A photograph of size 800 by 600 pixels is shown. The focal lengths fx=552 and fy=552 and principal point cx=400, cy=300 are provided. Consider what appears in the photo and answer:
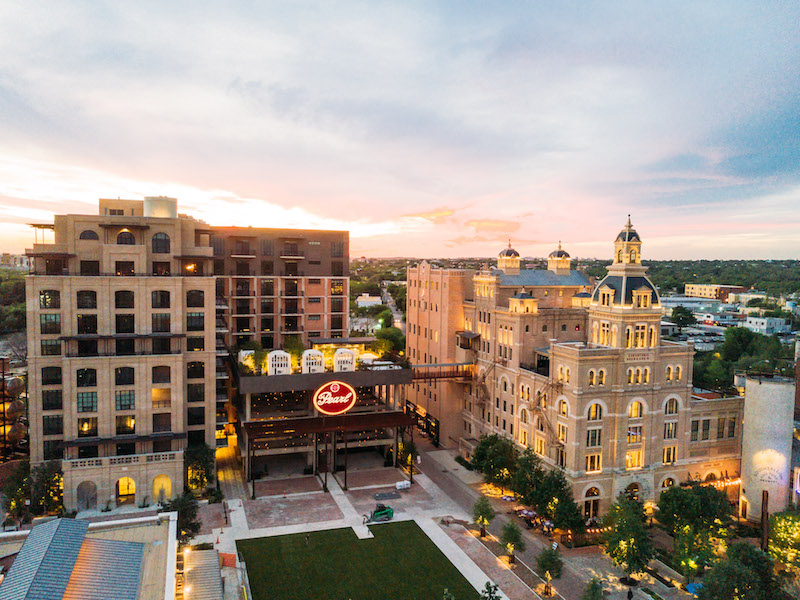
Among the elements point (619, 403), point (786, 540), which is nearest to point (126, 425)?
point (619, 403)

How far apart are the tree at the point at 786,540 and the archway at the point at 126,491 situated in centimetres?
6560

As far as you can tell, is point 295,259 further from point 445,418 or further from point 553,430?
point 553,430

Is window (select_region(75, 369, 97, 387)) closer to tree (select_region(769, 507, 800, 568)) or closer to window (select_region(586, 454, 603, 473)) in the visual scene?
window (select_region(586, 454, 603, 473))

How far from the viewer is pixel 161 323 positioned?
6819 centimetres

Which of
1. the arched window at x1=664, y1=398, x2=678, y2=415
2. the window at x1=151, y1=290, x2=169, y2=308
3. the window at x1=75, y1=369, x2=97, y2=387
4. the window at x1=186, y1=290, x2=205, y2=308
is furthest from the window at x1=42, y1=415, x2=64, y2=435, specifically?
the arched window at x1=664, y1=398, x2=678, y2=415

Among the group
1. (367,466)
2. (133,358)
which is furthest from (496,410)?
(133,358)

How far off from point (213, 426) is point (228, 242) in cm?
3330

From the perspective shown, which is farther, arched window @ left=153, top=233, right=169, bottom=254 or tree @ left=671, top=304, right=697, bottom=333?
tree @ left=671, top=304, right=697, bottom=333

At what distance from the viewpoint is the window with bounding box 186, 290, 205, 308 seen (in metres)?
70.0

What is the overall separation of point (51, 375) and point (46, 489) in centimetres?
1298

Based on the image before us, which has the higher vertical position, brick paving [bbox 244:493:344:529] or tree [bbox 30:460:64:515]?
tree [bbox 30:460:64:515]

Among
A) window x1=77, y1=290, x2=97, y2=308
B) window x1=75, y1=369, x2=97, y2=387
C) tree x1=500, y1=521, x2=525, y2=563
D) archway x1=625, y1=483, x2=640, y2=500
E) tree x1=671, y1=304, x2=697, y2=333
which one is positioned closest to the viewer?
tree x1=500, y1=521, x2=525, y2=563

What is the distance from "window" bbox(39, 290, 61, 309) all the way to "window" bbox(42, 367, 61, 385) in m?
7.30

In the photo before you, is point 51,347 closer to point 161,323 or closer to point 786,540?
point 161,323
